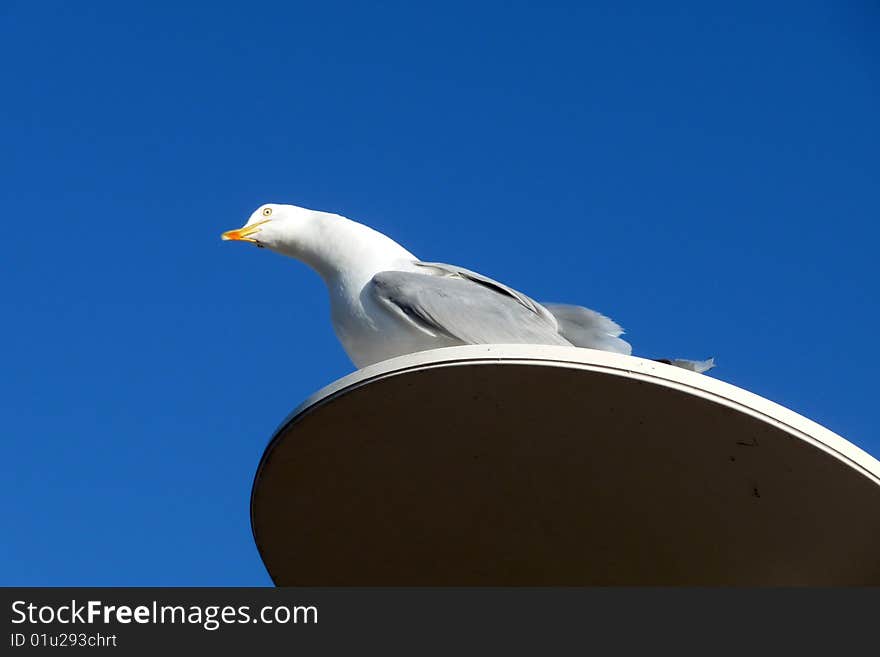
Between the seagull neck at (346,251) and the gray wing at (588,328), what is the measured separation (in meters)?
0.97

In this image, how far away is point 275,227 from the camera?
931 cm

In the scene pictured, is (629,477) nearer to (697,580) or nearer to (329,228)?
(697,580)

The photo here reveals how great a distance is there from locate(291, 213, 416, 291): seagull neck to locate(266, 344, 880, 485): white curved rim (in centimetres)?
135

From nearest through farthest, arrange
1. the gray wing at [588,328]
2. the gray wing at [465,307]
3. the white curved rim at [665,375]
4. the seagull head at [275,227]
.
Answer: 1. the white curved rim at [665,375]
2. the gray wing at [465,307]
3. the gray wing at [588,328]
4. the seagull head at [275,227]

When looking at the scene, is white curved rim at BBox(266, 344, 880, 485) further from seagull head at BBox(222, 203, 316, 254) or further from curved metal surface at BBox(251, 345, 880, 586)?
A: seagull head at BBox(222, 203, 316, 254)

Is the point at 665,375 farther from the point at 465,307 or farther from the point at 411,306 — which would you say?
the point at 411,306

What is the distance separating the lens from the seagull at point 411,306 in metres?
8.17

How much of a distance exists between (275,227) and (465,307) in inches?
65.6

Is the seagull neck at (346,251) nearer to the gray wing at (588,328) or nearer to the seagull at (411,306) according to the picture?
the seagull at (411,306)

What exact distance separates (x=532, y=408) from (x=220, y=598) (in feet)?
5.96

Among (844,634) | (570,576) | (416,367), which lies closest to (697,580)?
(570,576)

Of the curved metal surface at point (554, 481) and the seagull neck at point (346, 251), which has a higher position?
the seagull neck at point (346, 251)

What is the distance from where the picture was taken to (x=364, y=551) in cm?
851

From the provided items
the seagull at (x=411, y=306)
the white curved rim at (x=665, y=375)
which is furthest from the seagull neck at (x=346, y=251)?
the white curved rim at (x=665, y=375)
